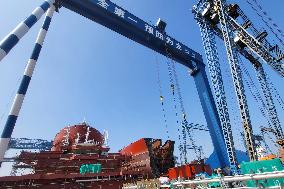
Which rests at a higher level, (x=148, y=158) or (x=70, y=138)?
(x=70, y=138)

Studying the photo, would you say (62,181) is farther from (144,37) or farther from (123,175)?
(144,37)

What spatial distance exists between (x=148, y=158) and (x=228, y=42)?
9023 mm

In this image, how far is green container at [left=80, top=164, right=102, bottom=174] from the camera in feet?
44.4

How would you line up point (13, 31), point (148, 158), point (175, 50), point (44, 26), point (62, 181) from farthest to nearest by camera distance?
point (175, 50) → point (148, 158) → point (62, 181) → point (44, 26) → point (13, 31)

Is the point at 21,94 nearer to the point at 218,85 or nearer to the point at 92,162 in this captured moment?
the point at 92,162

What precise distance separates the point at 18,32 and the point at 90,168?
9.37m

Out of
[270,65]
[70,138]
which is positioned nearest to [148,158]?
[70,138]

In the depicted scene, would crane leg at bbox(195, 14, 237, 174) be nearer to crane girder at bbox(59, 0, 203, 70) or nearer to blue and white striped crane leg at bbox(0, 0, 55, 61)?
crane girder at bbox(59, 0, 203, 70)

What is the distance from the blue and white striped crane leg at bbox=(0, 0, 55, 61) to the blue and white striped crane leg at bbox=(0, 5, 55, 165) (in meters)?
0.64

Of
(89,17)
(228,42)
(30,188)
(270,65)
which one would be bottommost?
(30,188)

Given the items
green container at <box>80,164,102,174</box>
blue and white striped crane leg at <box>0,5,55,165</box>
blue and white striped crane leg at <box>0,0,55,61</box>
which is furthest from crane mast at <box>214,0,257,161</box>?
blue and white striped crane leg at <box>0,0,55,61</box>

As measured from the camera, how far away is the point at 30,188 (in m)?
11.1

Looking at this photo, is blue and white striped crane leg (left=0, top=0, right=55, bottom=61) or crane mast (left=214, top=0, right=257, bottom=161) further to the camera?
crane mast (left=214, top=0, right=257, bottom=161)

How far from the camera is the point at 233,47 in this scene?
538 inches
